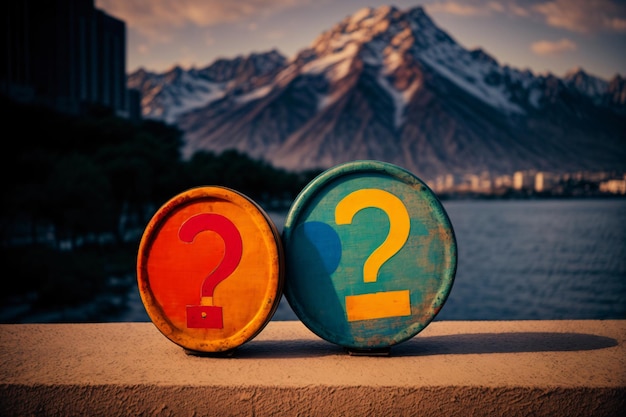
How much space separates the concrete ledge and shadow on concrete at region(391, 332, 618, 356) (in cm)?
1

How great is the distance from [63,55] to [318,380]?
4027 inches

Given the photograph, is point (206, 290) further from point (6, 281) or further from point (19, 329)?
point (6, 281)

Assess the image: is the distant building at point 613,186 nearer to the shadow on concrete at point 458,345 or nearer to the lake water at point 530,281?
the lake water at point 530,281

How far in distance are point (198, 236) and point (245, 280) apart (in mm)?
404

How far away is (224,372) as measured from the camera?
3.28m

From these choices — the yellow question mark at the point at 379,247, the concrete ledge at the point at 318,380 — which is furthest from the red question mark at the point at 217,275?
the yellow question mark at the point at 379,247

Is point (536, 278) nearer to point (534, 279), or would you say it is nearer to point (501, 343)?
point (534, 279)

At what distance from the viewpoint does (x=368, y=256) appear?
3.60 m

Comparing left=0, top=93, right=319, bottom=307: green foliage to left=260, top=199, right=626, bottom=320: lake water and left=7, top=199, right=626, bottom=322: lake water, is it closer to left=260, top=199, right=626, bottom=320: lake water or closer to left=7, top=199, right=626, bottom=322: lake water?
left=7, top=199, right=626, bottom=322: lake water

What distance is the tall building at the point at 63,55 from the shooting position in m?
79.6

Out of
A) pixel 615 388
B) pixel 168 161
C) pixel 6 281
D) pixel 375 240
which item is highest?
pixel 168 161

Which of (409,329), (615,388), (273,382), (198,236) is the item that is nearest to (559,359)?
(615,388)

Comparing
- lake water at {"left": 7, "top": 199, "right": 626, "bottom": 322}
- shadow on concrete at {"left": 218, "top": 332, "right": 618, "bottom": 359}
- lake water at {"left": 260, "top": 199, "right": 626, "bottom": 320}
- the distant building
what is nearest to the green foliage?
lake water at {"left": 7, "top": 199, "right": 626, "bottom": 322}

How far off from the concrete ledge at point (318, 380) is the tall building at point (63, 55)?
253ft
